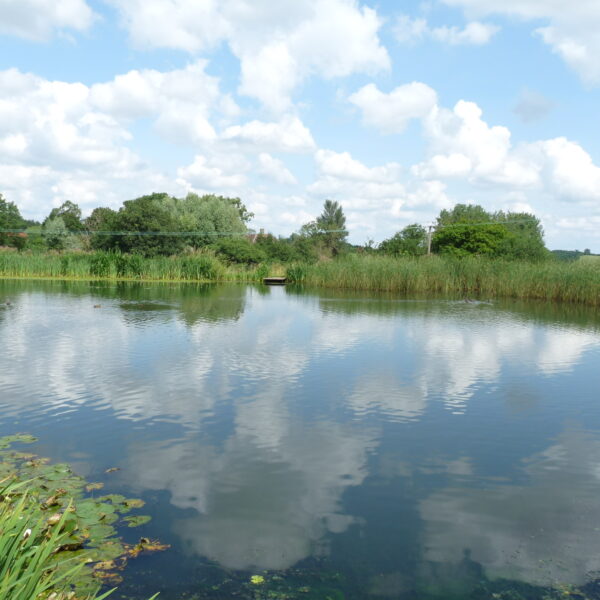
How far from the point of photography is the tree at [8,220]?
63.1 metres

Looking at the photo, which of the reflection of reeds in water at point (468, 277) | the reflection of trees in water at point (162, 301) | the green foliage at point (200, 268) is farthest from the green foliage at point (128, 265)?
the reflection of reeds in water at point (468, 277)

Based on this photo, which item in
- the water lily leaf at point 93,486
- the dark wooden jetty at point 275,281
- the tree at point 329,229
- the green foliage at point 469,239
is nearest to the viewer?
the water lily leaf at point 93,486

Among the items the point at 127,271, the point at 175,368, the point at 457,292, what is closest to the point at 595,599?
the point at 175,368

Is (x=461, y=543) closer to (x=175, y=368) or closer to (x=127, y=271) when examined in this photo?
(x=175, y=368)

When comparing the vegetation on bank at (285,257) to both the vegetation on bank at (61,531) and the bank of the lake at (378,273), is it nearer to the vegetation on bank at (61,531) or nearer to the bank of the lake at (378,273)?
the bank of the lake at (378,273)

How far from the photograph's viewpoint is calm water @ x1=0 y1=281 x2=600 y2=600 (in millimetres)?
4410

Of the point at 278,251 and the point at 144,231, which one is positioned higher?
the point at 144,231

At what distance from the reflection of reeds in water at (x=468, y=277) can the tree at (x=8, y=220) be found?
4039 centimetres

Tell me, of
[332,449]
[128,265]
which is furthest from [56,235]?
[332,449]

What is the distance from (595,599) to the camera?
4000mm

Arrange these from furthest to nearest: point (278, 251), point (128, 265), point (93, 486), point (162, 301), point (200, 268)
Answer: point (278, 251)
point (200, 268)
point (128, 265)
point (162, 301)
point (93, 486)

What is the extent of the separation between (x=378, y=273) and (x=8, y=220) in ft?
156

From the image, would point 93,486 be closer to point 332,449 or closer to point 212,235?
point 332,449

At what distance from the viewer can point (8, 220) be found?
64.7 meters
